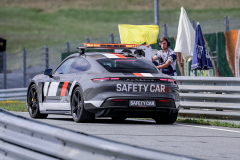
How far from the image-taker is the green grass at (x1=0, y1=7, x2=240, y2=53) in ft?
549

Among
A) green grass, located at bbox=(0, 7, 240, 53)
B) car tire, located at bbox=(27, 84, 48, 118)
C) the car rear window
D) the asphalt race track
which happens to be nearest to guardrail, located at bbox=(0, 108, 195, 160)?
the asphalt race track

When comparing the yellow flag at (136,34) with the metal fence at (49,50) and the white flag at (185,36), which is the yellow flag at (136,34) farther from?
the metal fence at (49,50)

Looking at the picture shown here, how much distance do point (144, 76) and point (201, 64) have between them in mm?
5998

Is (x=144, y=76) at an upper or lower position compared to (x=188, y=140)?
upper

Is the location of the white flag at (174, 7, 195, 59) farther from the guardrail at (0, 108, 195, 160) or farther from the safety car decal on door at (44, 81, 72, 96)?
the guardrail at (0, 108, 195, 160)

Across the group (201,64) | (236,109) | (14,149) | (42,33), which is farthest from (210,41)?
(42,33)

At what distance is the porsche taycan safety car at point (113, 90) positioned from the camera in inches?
370

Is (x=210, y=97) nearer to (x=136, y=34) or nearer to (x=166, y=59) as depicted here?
(x=166, y=59)

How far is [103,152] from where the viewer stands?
3.74 m

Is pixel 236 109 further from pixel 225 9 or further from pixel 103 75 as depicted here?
pixel 225 9

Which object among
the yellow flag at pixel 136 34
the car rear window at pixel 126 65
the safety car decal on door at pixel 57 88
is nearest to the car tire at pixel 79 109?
the safety car decal on door at pixel 57 88

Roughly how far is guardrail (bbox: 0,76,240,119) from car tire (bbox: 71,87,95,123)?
2.87 meters

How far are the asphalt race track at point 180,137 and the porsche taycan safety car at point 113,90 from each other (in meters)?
0.29

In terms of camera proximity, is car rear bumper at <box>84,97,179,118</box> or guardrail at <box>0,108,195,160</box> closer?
guardrail at <box>0,108,195,160</box>
